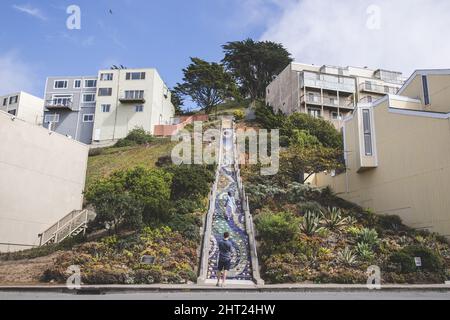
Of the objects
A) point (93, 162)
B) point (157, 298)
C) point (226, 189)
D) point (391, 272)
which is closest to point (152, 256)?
point (157, 298)

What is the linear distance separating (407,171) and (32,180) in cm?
1963

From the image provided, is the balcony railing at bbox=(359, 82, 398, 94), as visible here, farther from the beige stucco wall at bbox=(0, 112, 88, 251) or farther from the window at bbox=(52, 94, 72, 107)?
the beige stucco wall at bbox=(0, 112, 88, 251)

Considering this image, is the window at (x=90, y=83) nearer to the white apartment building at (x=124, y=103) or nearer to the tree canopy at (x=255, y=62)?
the white apartment building at (x=124, y=103)

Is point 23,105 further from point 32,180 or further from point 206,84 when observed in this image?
point 32,180

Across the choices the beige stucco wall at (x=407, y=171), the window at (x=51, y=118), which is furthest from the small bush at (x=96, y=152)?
the beige stucco wall at (x=407, y=171)

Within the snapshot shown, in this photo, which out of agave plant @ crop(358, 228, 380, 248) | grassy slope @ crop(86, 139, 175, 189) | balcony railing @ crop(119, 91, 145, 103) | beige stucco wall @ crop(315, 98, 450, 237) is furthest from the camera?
balcony railing @ crop(119, 91, 145, 103)

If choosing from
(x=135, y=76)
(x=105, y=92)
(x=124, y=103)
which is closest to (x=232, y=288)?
(x=124, y=103)

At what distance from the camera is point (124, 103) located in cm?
5375

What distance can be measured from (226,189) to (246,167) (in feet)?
18.6

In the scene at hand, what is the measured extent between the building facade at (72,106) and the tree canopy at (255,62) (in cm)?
2431

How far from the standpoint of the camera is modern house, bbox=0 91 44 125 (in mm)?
65000

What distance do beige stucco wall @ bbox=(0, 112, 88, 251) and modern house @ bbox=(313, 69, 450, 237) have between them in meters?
16.8

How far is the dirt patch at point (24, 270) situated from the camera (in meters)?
14.5

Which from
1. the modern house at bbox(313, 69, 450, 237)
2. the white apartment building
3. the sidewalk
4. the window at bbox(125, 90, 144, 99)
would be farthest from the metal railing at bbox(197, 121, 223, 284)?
the window at bbox(125, 90, 144, 99)
